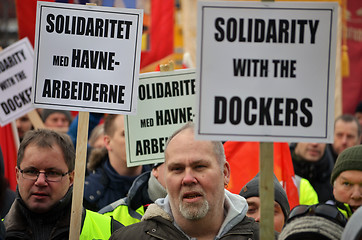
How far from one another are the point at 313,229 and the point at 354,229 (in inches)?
7.0

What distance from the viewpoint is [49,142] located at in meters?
4.49

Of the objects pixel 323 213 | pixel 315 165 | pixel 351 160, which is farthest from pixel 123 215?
pixel 315 165

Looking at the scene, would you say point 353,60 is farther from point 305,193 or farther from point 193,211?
point 193,211

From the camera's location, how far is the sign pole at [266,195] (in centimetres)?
357

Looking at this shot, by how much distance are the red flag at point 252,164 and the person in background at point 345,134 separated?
2211 mm

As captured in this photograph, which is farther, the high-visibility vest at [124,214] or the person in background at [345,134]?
the person in background at [345,134]

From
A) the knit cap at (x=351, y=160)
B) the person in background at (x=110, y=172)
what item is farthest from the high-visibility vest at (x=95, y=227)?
the knit cap at (x=351, y=160)

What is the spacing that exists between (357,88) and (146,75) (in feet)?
25.1

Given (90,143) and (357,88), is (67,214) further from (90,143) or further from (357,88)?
(357,88)

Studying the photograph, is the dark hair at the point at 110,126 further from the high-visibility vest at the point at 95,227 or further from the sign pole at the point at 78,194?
the sign pole at the point at 78,194

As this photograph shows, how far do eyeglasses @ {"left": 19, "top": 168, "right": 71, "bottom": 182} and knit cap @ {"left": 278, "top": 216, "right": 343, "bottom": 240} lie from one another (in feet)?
5.16

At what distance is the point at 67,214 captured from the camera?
4.44 meters

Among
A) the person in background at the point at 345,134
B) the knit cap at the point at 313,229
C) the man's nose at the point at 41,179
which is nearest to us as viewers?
the knit cap at the point at 313,229

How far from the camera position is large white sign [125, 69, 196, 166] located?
554 centimetres
